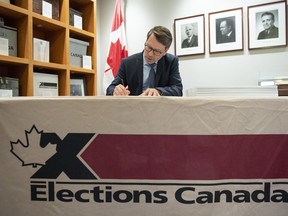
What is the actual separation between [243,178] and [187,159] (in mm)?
139

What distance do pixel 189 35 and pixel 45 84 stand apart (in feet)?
4.78

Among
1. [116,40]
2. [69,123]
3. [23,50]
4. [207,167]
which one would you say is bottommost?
[207,167]

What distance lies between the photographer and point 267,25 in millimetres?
→ 2254

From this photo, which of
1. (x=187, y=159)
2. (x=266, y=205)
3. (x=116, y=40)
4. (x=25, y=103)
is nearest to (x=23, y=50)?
(x=116, y=40)

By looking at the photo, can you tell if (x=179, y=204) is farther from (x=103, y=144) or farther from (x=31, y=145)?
(x=31, y=145)

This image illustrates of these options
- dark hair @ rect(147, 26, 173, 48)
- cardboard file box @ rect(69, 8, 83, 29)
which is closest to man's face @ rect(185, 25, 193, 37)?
cardboard file box @ rect(69, 8, 83, 29)

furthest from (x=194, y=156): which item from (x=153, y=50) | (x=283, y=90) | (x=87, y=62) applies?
(x=87, y=62)

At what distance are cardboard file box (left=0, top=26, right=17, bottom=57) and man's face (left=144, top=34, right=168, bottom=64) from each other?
103 cm

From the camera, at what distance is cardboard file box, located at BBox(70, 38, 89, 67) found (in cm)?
241

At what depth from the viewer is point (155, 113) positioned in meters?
0.60

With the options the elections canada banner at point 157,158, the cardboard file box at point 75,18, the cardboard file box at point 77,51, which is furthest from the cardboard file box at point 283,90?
the cardboard file box at point 75,18

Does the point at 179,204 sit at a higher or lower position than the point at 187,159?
lower

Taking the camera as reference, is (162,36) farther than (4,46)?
No

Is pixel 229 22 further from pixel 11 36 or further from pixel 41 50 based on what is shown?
pixel 11 36
